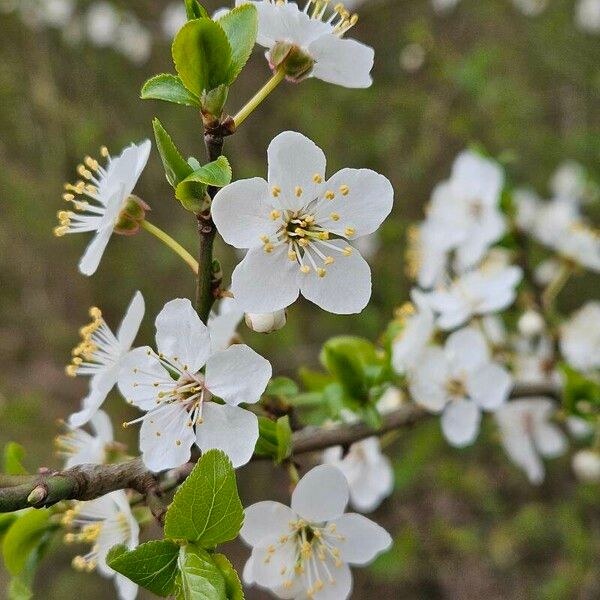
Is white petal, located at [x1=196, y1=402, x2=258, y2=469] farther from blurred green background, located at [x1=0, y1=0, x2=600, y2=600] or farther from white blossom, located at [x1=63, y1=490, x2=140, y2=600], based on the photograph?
blurred green background, located at [x1=0, y1=0, x2=600, y2=600]

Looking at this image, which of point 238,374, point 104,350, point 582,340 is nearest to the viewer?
point 238,374

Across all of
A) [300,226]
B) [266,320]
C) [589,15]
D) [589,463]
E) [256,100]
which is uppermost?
[589,15]

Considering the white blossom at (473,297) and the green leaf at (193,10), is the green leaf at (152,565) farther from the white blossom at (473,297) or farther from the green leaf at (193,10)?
the white blossom at (473,297)

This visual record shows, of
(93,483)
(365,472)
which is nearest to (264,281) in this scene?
(93,483)

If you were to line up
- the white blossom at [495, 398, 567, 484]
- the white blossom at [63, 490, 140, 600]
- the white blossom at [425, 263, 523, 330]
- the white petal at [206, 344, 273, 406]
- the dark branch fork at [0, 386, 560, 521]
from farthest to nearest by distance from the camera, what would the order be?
1. the white blossom at [495, 398, 567, 484]
2. the white blossom at [425, 263, 523, 330]
3. the white blossom at [63, 490, 140, 600]
4. the white petal at [206, 344, 273, 406]
5. the dark branch fork at [0, 386, 560, 521]

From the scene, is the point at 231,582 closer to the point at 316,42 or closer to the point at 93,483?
the point at 93,483

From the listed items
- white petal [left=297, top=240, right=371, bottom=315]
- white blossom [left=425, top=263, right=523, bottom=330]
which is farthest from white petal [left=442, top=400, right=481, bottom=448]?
white petal [left=297, top=240, right=371, bottom=315]

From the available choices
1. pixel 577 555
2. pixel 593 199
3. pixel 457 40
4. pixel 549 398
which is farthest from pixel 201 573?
pixel 457 40
